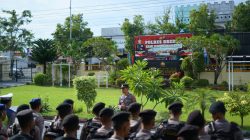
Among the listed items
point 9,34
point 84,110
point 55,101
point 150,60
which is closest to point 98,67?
point 150,60

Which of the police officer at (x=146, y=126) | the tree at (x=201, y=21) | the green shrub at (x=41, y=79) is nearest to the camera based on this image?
the police officer at (x=146, y=126)

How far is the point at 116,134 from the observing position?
15.0ft

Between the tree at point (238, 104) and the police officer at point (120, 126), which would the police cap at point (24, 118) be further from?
the tree at point (238, 104)

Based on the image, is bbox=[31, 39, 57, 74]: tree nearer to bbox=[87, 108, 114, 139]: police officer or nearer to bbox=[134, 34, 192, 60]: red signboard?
bbox=[134, 34, 192, 60]: red signboard

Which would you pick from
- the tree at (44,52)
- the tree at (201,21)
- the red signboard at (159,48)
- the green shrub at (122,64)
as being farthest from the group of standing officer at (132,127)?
the tree at (201,21)

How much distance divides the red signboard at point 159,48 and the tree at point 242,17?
10134 mm

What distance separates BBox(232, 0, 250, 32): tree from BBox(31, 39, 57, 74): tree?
17750 mm

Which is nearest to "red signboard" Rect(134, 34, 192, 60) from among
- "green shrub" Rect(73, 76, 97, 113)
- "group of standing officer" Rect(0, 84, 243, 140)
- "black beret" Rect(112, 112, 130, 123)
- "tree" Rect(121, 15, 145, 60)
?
"tree" Rect(121, 15, 145, 60)

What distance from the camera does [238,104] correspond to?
37.3 feet

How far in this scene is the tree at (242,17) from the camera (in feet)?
116

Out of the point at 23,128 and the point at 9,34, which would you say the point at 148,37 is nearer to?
the point at 9,34

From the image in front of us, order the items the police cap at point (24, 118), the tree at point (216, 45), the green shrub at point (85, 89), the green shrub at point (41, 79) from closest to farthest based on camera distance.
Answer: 1. the police cap at point (24, 118)
2. the green shrub at point (85, 89)
3. the tree at point (216, 45)
4. the green shrub at point (41, 79)

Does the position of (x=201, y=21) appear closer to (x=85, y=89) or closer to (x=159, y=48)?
(x=159, y=48)

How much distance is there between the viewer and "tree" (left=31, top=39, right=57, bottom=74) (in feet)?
107
